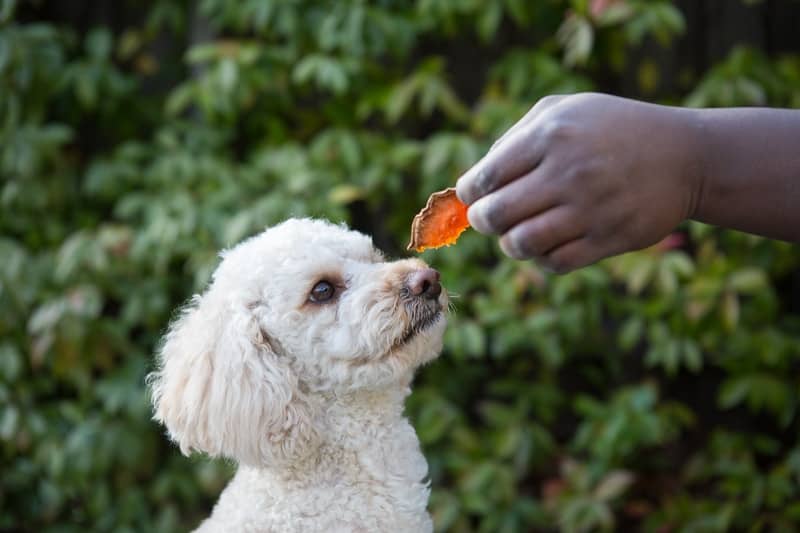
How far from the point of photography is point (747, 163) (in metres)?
0.77

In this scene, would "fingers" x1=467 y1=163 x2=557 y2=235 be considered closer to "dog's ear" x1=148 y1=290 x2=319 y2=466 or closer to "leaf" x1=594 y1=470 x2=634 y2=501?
"dog's ear" x1=148 y1=290 x2=319 y2=466

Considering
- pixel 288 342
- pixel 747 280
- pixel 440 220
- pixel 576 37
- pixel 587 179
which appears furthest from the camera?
pixel 576 37

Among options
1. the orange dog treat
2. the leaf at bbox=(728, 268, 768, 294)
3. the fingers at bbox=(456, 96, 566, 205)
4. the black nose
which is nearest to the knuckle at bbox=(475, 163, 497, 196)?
the fingers at bbox=(456, 96, 566, 205)

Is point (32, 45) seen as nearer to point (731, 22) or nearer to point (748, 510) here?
point (731, 22)

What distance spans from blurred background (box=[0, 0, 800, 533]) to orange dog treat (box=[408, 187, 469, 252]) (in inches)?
53.2

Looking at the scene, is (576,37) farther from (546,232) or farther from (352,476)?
(546,232)

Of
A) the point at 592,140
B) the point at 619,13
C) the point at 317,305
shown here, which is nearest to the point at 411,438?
the point at 317,305

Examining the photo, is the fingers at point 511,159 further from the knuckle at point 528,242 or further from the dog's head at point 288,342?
the dog's head at point 288,342

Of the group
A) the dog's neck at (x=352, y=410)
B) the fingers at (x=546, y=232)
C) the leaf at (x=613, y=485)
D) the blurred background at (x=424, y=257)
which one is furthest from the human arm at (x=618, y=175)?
the leaf at (x=613, y=485)

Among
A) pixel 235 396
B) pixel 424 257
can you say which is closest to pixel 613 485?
pixel 424 257

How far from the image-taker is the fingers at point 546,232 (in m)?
0.72

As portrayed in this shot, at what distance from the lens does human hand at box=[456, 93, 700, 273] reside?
0.71 metres

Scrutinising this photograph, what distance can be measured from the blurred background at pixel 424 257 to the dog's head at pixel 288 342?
894mm

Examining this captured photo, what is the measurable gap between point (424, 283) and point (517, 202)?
76cm
